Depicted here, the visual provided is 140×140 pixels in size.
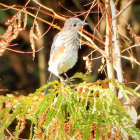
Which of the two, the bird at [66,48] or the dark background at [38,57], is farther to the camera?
the dark background at [38,57]

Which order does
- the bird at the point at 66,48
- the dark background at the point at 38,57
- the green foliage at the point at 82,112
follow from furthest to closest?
the dark background at the point at 38,57 → the bird at the point at 66,48 → the green foliage at the point at 82,112

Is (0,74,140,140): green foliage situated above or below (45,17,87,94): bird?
below

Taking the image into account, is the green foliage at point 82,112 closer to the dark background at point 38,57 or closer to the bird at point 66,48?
the bird at point 66,48

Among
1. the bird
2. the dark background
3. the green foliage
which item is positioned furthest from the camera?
the dark background

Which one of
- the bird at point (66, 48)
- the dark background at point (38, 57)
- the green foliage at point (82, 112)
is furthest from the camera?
the dark background at point (38, 57)

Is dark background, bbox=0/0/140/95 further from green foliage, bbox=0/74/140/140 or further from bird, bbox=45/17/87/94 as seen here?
green foliage, bbox=0/74/140/140

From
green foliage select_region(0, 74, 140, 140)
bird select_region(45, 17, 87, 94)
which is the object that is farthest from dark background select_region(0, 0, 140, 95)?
green foliage select_region(0, 74, 140, 140)

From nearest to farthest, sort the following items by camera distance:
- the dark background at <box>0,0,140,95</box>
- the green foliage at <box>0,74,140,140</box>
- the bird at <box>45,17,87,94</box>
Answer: the green foliage at <box>0,74,140,140</box>
the bird at <box>45,17,87,94</box>
the dark background at <box>0,0,140,95</box>

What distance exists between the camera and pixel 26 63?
12.7 ft

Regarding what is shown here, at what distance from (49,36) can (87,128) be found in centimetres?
276

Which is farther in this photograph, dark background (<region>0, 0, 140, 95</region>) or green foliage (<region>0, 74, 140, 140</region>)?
dark background (<region>0, 0, 140, 95</region>)

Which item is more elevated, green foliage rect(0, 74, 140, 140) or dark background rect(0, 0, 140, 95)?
dark background rect(0, 0, 140, 95)

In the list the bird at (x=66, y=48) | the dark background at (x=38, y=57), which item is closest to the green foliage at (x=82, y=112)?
the bird at (x=66, y=48)

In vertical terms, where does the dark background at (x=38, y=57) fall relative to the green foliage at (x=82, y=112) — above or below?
above
